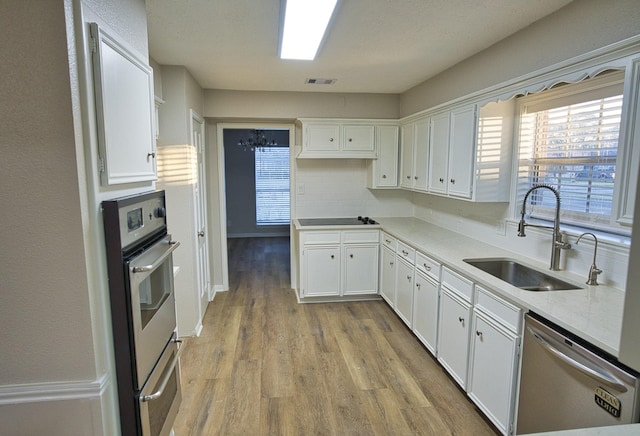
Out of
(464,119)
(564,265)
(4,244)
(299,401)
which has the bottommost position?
(299,401)

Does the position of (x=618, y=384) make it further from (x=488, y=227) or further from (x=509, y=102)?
(x=509, y=102)

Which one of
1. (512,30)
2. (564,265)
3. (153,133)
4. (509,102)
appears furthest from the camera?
(509,102)

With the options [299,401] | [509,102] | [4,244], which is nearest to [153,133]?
[4,244]

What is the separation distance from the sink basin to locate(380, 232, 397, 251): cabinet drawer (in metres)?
1.22

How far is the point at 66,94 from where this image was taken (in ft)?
3.89

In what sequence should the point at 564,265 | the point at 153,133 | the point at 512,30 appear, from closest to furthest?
the point at 153,133 → the point at 564,265 → the point at 512,30

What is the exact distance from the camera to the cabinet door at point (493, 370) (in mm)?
1981

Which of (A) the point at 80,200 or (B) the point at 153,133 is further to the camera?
(B) the point at 153,133

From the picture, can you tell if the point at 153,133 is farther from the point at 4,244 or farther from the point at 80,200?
the point at 4,244

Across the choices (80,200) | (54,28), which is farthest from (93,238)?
(54,28)

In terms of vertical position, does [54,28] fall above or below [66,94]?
above

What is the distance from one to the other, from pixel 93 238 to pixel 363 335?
273cm

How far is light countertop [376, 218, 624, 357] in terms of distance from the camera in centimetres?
151

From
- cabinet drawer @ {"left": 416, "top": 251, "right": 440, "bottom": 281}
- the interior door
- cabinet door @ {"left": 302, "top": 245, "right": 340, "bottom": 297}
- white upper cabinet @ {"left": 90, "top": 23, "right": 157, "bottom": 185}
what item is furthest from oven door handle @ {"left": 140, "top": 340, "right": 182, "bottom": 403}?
cabinet door @ {"left": 302, "top": 245, "right": 340, "bottom": 297}
